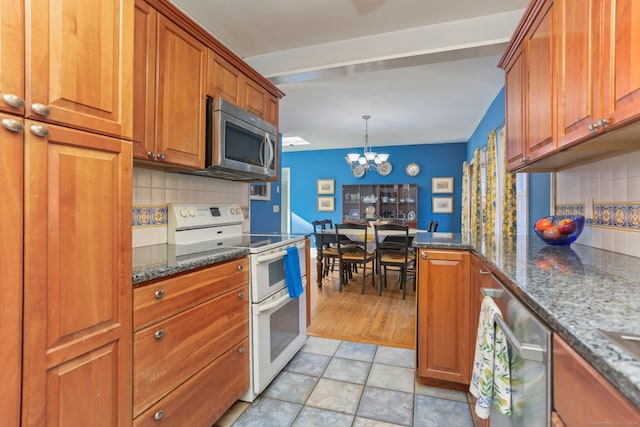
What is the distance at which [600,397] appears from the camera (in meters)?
0.52

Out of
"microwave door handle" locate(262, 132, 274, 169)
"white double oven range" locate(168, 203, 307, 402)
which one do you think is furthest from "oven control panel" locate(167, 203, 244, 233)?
"microwave door handle" locate(262, 132, 274, 169)

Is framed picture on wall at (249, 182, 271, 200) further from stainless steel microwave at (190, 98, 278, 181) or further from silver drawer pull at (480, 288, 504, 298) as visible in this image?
silver drawer pull at (480, 288, 504, 298)

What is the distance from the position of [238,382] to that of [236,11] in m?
2.39

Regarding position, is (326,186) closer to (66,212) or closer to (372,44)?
(372,44)

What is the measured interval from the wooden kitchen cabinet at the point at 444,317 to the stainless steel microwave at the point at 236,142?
1308 mm

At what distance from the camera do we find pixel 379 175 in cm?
694

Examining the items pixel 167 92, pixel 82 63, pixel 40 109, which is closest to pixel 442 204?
pixel 167 92

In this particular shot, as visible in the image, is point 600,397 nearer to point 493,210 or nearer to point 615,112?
point 615,112

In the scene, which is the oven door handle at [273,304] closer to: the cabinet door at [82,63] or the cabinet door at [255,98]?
the cabinet door at [82,63]

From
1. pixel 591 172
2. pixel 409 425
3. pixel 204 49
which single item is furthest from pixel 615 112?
pixel 204 49

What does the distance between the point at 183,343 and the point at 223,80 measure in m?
1.60

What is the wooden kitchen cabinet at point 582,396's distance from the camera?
19.0 inches

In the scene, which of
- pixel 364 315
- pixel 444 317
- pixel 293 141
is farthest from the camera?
pixel 293 141

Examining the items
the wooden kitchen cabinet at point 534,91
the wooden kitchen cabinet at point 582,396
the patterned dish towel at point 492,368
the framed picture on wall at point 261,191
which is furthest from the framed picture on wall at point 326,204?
the wooden kitchen cabinet at point 582,396
